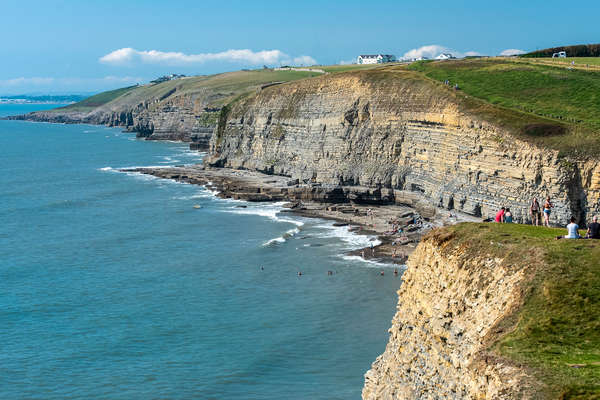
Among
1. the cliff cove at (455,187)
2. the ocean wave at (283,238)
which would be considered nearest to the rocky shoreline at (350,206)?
the cliff cove at (455,187)

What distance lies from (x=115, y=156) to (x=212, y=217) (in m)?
74.3

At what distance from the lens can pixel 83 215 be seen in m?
77.4

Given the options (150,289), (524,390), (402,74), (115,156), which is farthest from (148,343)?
(115,156)

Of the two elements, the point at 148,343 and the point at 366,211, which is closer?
the point at 148,343

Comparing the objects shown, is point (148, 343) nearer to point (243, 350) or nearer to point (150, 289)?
point (243, 350)

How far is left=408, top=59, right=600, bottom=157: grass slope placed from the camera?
5941cm

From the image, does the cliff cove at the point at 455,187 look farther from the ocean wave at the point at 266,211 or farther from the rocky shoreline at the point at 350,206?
the ocean wave at the point at 266,211

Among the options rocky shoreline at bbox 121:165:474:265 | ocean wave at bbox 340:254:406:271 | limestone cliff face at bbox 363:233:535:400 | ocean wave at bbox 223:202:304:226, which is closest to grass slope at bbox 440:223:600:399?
limestone cliff face at bbox 363:233:535:400

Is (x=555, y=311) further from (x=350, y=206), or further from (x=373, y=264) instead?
(x=350, y=206)

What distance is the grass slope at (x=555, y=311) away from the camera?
14.0 meters

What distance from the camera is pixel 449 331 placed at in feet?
63.8

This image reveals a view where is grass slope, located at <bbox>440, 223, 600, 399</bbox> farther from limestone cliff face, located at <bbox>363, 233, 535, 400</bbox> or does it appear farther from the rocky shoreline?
the rocky shoreline

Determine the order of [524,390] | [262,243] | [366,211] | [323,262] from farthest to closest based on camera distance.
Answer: [366,211] → [262,243] → [323,262] → [524,390]

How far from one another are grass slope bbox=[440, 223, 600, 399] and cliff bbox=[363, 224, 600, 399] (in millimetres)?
26
